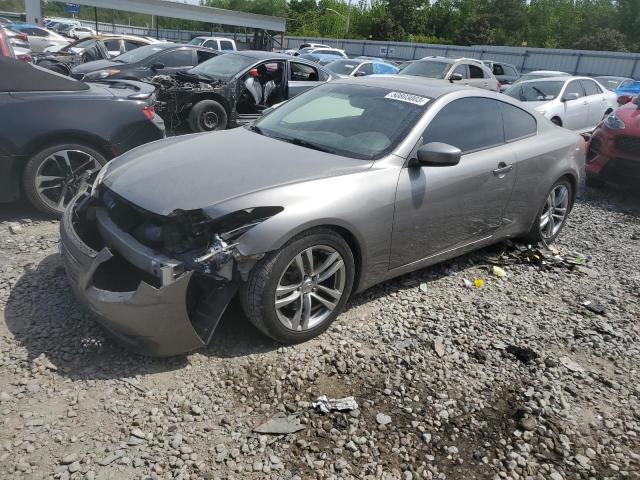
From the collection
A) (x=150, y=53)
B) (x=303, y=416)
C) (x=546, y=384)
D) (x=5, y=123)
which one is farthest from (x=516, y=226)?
(x=150, y=53)

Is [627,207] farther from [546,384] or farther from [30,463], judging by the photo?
[30,463]

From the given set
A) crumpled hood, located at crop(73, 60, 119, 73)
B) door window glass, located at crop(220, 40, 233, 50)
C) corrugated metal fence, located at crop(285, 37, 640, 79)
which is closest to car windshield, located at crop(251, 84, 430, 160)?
crumpled hood, located at crop(73, 60, 119, 73)

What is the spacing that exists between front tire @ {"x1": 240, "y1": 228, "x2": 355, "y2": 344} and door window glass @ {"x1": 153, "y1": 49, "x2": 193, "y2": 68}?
913 cm

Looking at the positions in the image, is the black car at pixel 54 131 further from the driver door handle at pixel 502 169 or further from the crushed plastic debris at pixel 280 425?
the driver door handle at pixel 502 169

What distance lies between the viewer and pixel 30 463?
7.42ft

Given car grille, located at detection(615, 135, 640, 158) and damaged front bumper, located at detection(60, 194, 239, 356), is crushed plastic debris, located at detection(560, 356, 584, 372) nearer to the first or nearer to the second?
damaged front bumper, located at detection(60, 194, 239, 356)

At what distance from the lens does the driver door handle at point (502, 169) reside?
419cm

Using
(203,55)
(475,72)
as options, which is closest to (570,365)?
(203,55)

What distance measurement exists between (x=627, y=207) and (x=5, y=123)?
7.37m

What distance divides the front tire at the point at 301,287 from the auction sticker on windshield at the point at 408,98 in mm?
1349

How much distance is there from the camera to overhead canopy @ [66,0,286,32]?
92.0ft

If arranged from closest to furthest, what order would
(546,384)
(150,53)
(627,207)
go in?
1. (546,384)
2. (627,207)
3. (150,53)

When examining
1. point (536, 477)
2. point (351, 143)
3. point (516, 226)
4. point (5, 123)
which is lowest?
point (536, 477)

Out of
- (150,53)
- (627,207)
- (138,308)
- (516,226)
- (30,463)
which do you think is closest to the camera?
(30,463)
